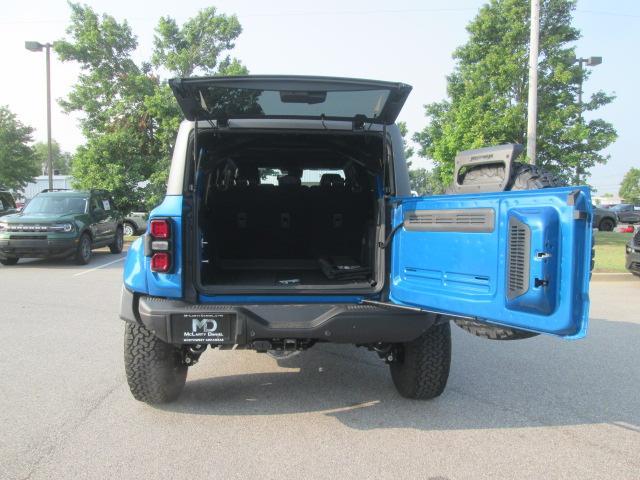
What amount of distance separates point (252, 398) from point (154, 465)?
3.61 ft

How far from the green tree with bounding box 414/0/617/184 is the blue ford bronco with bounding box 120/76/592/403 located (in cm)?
1251

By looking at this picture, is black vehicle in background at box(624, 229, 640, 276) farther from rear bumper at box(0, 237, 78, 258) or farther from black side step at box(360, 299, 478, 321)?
rear bumper at box(0, 237, 78, 258)

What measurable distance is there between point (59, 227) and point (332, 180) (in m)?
9.40

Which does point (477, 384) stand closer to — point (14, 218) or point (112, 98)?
point (14, 218)

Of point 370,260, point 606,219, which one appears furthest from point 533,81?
point 606,219

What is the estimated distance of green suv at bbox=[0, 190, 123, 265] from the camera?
39.4ft

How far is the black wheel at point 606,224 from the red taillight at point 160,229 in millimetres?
31005

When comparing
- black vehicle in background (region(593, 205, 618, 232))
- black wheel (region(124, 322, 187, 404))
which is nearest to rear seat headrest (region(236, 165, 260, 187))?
black wheel (region(124, 322, 187, 404))

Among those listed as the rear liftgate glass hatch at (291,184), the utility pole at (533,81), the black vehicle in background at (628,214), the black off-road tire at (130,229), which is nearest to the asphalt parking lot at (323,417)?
the rear liftgate glass hatch at (291,184)

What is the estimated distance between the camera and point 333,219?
5250 mm

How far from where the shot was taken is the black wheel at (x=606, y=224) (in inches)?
1157

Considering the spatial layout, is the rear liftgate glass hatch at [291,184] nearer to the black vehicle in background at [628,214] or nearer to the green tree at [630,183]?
the black vehicle in background at [628,214]

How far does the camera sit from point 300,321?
10.9 ft

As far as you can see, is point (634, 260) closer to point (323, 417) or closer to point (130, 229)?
point (323, 417)
